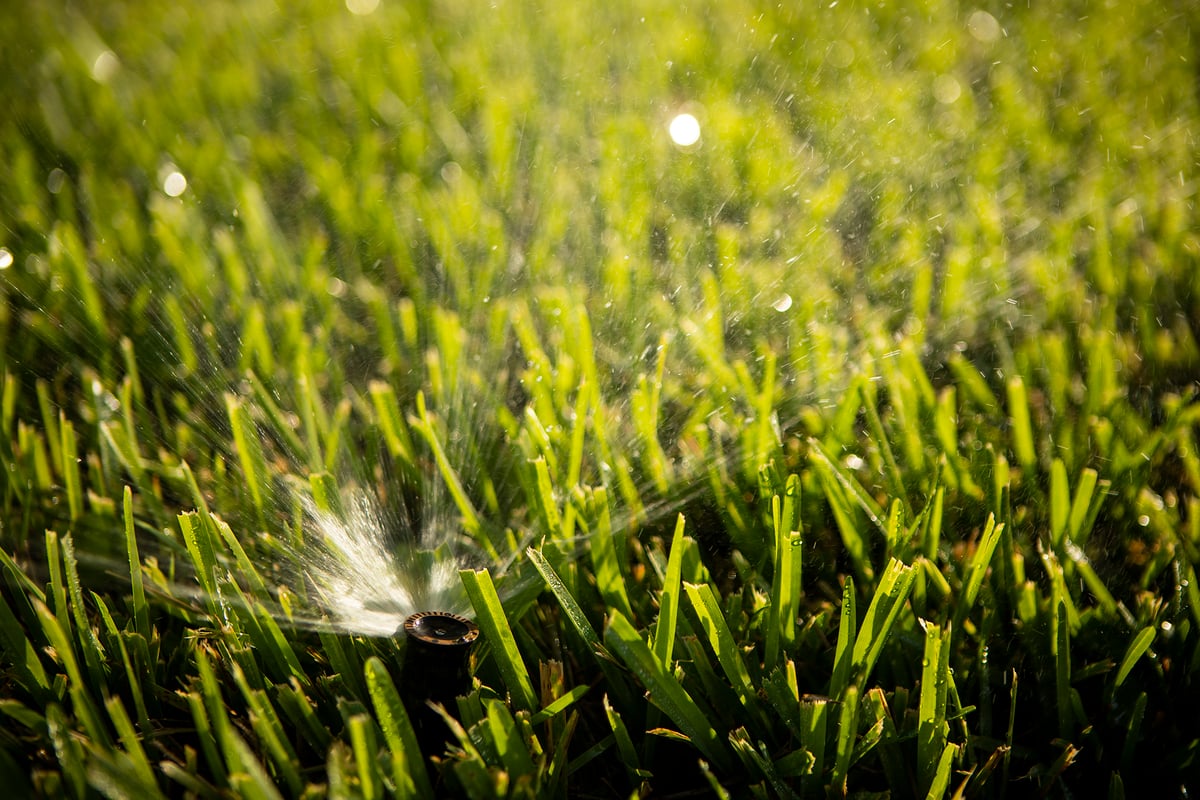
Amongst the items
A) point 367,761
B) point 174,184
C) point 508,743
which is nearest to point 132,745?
point 367,761

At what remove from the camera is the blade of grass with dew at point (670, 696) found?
90 centimetres

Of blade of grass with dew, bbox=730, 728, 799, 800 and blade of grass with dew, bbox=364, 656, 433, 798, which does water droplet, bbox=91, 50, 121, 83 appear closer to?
blade of grass with dew, bbox=364, 656, 433, 798

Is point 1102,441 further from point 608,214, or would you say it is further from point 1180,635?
point 608,214

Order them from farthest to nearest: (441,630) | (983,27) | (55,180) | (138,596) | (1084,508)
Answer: (983,27) → (55,180) → (1084,508) → (138,596) → (441,630)

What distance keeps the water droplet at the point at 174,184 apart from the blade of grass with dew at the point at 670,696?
1775 mm

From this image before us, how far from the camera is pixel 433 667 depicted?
2.86ft

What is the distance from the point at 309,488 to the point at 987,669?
84 centimetres

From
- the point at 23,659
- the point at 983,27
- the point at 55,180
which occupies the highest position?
the point at 55,180

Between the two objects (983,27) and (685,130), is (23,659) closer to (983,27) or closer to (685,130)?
(685,130)

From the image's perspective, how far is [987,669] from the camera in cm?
102

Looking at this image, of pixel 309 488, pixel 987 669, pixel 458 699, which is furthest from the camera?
pixel 309 488

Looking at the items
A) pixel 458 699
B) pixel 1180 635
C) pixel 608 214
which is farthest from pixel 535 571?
pixel 608 214

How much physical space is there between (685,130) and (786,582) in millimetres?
1981

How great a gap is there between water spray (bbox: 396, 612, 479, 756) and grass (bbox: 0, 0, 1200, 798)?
24 mm
